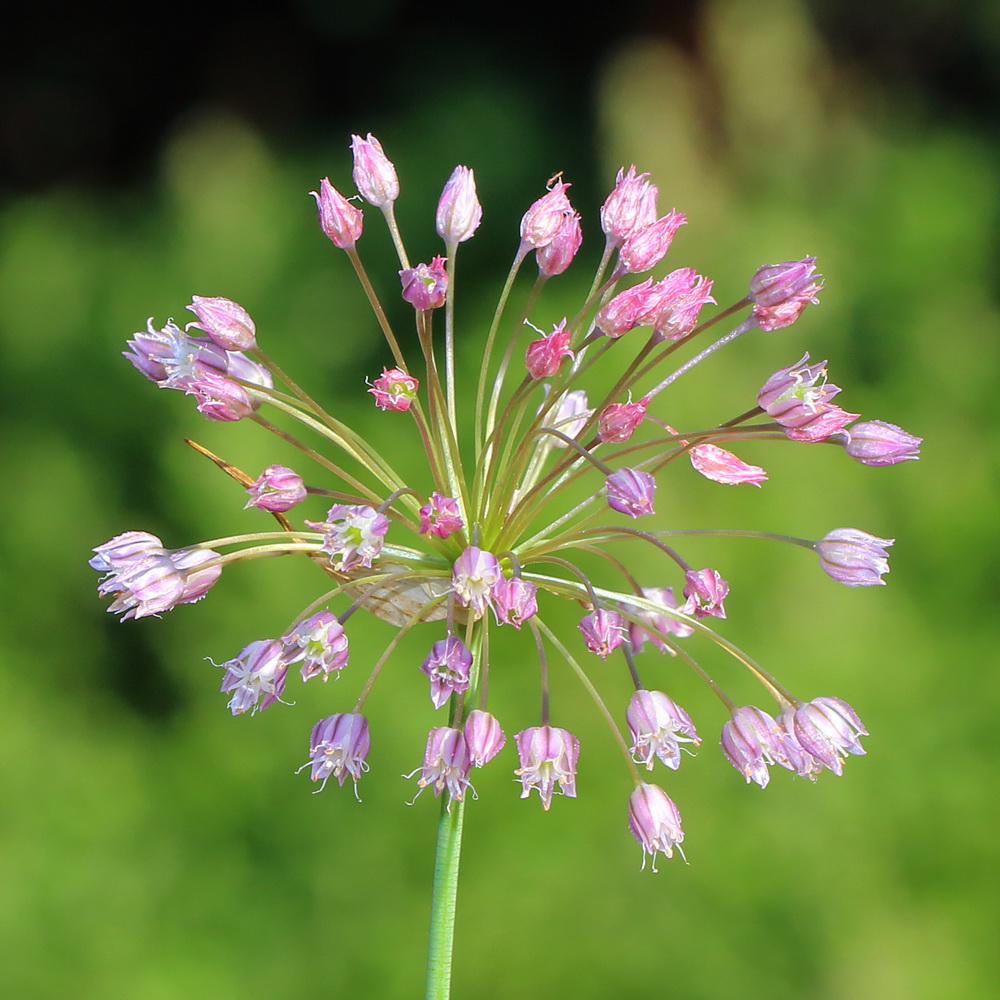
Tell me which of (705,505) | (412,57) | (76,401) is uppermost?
(412,57)

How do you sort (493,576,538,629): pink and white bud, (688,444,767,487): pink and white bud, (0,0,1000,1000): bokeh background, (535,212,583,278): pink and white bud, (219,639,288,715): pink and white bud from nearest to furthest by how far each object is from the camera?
1. (493,576,538,629): pink and white bud
2. (219,639,288,715): pink and white bud
3. (688,444,767,487): pink and white bud
4. (535,212,583,278): pink and white bud
5. (0,0,1000,1000): bokeh background

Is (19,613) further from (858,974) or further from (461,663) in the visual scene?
(461,663)

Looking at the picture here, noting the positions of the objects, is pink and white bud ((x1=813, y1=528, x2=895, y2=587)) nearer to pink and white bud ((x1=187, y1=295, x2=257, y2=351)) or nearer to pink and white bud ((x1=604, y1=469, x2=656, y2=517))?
pink and white bud ((x1=604, y1=469, x2=656, y2=517))

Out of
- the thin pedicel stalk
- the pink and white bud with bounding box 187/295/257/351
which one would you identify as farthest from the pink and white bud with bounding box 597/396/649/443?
the pink and white bud with bounding box 187/295/257/351

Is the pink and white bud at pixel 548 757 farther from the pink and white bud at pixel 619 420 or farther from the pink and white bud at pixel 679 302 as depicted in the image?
the pink and white bud at pixel 679 302

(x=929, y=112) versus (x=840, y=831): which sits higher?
(x=929, y=112)

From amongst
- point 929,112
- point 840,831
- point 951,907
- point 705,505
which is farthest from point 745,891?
point 929,112
